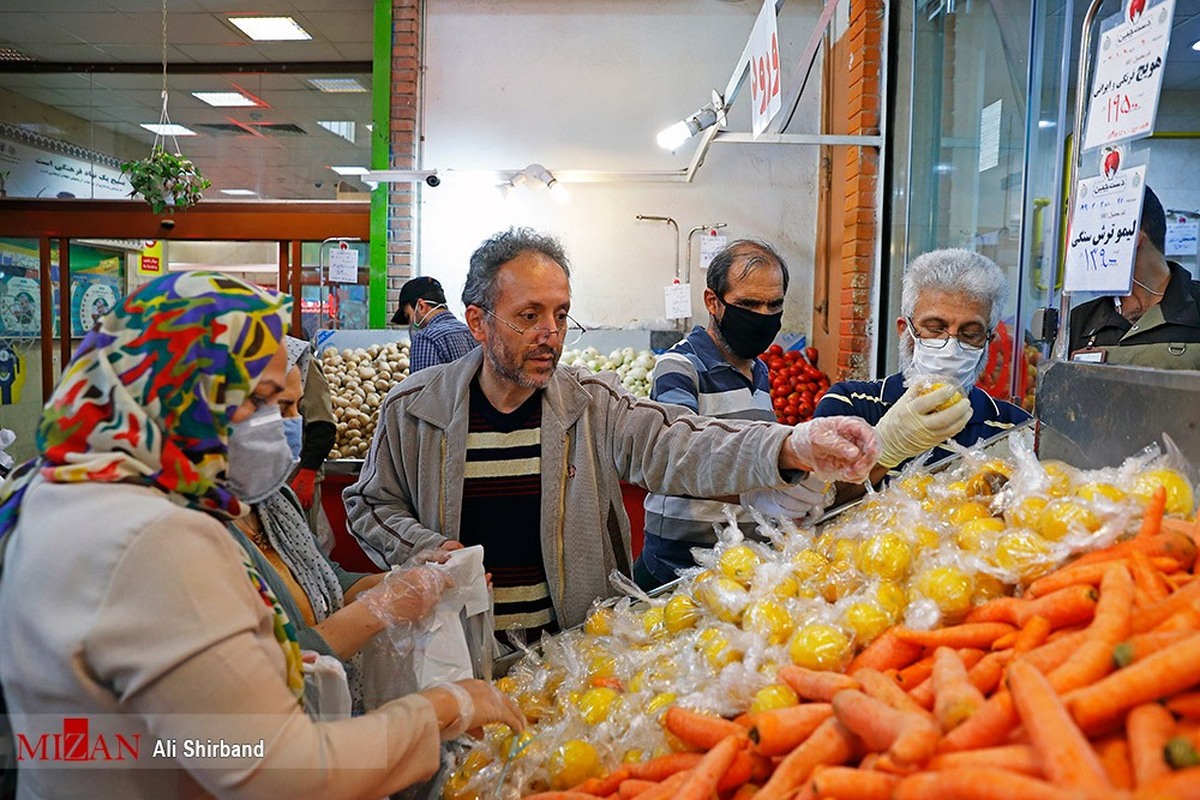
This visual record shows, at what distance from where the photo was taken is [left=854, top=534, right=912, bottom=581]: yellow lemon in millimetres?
1654

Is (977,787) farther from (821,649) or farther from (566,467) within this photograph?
(566,467)

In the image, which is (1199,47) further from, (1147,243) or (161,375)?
(161,375)

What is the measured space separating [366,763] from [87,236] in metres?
9.63

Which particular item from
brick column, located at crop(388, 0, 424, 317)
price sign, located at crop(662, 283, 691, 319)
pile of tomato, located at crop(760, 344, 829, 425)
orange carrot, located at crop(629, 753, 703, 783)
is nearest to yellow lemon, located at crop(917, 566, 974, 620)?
orange carrot, located at crop(629, 753, 703, 783)

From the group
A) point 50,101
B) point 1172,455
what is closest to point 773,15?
point 1172,455

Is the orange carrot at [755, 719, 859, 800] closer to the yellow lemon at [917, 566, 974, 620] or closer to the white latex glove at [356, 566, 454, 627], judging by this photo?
the yellow lemon at [917, 566, 974, 620]

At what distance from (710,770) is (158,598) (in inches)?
30.6

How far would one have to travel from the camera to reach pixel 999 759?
981 millimetres

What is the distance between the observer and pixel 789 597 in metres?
1.71

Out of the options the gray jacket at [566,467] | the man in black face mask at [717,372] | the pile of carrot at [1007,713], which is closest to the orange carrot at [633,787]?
the pile of carrot at [1007,713]

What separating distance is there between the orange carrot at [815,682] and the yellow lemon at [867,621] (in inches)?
4.2

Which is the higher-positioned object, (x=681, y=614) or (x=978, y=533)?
(x=978, y=533)

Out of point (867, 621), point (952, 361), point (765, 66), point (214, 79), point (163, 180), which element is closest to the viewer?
point (867, 621)

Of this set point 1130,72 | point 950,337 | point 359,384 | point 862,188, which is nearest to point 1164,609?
point 1130,72
